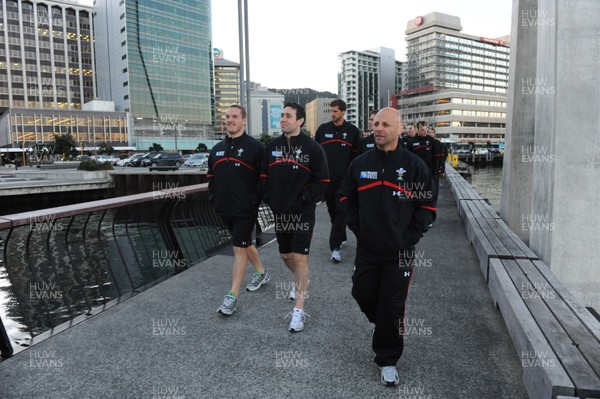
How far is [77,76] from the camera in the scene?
119312mm


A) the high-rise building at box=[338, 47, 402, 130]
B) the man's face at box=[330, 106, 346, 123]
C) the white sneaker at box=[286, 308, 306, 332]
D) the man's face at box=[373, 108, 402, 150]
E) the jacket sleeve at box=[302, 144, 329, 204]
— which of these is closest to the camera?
the man's face at box=[373, 108, 402, 150]

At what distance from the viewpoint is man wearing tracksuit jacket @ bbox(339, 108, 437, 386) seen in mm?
3037

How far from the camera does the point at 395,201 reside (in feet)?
10.1

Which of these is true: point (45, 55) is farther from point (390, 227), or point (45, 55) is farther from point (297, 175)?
point (390, 227)

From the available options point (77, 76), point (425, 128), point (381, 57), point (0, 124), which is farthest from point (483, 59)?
point (425, 128)

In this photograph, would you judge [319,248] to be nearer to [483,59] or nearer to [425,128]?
[425,128]

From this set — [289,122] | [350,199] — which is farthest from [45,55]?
[350,199]

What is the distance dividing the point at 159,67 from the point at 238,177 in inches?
4416

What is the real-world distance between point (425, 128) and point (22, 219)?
28.4 ft

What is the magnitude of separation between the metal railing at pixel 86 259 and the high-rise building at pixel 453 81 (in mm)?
120339

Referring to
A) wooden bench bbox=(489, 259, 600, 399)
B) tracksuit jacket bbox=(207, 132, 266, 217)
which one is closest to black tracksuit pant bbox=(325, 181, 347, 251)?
tracksuit jacket bbox=(207, 132, 266, 217)

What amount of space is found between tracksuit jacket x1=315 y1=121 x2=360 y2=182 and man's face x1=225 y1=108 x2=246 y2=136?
214cm

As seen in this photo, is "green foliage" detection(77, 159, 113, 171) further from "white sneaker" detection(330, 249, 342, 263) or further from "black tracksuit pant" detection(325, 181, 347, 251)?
"white sneaker" detection(330, 249, 342, 263)

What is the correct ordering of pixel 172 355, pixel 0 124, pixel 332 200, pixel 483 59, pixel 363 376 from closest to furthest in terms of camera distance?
pixel 363 376
pixel 172 355
pixel 332 200
pixel 0 124
pixel 483 59
